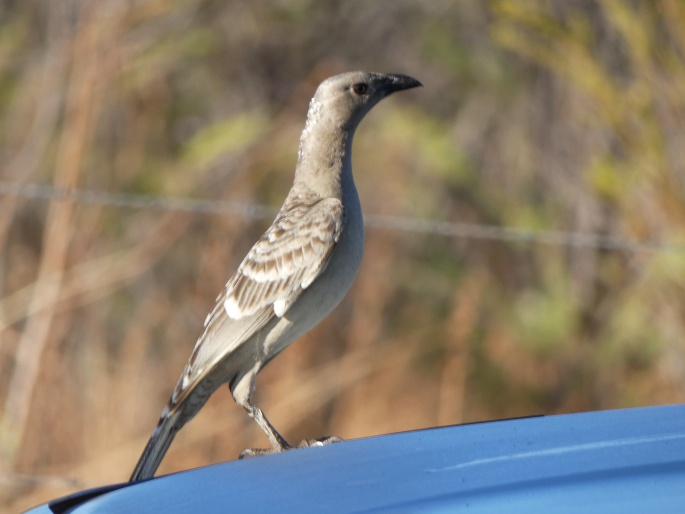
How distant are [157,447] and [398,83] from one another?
1506 mm

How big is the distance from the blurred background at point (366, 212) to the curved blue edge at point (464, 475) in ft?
8.43

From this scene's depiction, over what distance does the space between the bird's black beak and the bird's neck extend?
201 millimetres

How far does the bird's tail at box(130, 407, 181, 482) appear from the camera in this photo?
354 centimetres

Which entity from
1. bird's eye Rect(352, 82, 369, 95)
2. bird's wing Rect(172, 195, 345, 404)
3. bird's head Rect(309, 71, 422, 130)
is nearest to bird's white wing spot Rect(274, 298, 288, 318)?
bird's wing Rect(172, 195, 345, 404)

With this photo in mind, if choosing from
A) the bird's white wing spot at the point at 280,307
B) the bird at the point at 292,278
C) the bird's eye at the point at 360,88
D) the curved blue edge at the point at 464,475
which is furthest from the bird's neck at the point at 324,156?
the curved blue edge at the point at 464,475

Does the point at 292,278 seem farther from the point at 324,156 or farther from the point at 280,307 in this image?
the point at 324,156

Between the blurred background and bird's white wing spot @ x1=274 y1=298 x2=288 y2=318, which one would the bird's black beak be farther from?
the blurred background

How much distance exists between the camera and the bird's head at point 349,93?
409 cm

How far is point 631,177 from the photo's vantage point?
6574 millimetres

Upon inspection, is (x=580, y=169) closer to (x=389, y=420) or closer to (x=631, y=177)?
(x=631, y=177)

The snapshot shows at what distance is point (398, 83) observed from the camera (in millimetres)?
4070

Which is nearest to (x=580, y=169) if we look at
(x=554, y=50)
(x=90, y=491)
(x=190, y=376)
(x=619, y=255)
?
(x=619, y=255)

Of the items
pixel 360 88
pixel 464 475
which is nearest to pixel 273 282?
pixel 360 88

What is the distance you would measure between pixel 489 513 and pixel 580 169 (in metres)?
6.46
